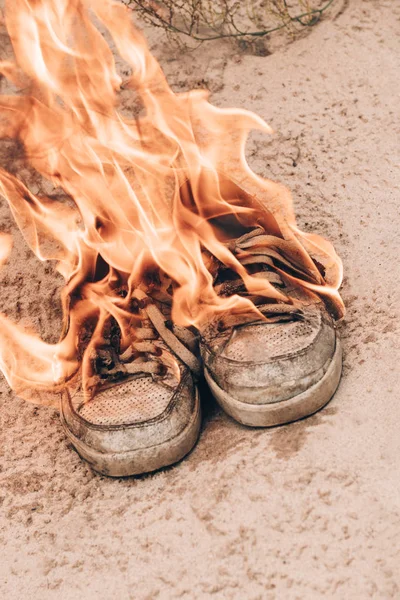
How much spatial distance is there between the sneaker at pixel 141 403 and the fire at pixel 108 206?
0.18 feet

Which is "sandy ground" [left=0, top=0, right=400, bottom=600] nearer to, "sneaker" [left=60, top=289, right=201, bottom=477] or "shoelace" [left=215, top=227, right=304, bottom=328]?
"sneaker" [left=60, top=289, right=201, bottom=477]

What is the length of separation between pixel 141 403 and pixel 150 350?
16cm

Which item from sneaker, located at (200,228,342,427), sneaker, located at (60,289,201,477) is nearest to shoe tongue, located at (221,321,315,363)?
sneaker, located at (200,228,342,427)

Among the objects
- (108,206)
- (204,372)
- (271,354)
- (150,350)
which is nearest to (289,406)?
(271,354)

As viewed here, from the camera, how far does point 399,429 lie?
1.61 m

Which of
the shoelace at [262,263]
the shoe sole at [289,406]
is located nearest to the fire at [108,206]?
the shoelace at [262,263]

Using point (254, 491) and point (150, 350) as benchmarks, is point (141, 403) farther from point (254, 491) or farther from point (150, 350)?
point (254, 491)

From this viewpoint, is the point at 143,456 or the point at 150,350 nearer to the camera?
the point at 143,456

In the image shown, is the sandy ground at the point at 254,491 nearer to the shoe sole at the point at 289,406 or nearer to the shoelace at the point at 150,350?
the shoe sole at the point at 289,406

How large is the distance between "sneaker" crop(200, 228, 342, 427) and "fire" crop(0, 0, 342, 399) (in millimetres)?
43

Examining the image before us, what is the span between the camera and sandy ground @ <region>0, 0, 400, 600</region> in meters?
1.45

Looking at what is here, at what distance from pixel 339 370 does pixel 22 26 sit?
1.43 m

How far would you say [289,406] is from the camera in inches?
66.7

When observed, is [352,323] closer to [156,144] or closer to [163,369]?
[163,369]
